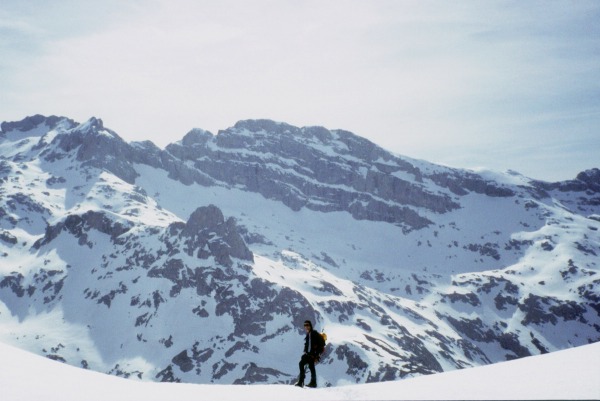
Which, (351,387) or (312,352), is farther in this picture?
(312,352)

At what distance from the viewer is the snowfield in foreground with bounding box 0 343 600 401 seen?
31.0ft

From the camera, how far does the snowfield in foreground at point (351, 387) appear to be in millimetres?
9445

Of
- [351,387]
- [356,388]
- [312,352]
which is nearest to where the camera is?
[356,388]

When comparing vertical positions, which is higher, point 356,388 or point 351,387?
point 356,388

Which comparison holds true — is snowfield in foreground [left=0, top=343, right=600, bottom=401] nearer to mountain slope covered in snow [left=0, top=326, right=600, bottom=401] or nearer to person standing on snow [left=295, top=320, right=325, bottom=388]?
mountain slope covered in snow [left=0, top=326, right=600, bottom=401]

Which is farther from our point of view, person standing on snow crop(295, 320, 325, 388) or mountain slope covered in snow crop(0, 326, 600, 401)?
person standing on snow crop(295, 320, 325, 388)

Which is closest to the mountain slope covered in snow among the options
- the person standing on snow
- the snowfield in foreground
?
the snowfield in foreground

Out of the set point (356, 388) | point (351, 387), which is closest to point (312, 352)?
point (351, 387)

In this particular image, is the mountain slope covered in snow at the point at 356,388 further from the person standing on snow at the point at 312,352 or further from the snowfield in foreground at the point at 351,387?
the person standing on snow at the point at 312,352

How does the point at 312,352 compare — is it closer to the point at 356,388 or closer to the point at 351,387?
the point at 351,387

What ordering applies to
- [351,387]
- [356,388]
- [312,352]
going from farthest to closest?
[312,352] → [351,387] → [356,388]

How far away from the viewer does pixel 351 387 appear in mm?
14219

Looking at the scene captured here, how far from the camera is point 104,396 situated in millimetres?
12023

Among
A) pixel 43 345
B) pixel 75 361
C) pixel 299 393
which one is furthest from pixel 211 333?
pixel 299 393
